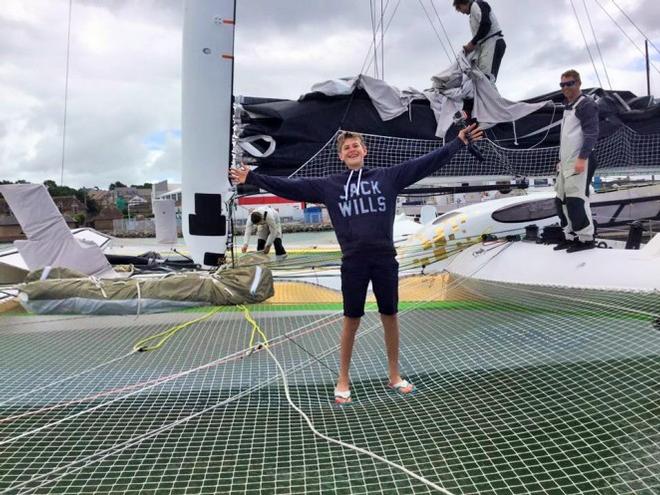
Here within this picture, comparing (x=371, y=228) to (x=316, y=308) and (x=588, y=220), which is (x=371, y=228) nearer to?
(x=316, y=308)

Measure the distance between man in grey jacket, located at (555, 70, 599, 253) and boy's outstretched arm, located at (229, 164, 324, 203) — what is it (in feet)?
8.65

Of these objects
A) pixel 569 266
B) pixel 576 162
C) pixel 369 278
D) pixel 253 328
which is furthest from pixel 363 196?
pixel 569 266

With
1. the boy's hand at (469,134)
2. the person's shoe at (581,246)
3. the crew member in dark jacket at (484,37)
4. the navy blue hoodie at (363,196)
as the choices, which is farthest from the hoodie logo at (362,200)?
the crew member in dark jacket at (484,37)

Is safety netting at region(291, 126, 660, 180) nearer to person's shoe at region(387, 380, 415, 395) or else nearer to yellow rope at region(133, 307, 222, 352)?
yellow rope at region(133, 307, 222, 352)

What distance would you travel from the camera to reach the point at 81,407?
260cm

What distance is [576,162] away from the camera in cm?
424

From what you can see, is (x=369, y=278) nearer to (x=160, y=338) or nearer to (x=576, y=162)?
(x=160, y=338)

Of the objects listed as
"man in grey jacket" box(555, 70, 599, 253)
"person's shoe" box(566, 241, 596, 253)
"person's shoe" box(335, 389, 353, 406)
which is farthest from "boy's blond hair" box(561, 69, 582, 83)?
"person's shoe" box(335, 389, 353, 406)

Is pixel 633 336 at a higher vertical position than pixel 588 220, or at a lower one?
lower

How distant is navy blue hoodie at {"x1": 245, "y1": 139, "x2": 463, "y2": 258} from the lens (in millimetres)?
2537

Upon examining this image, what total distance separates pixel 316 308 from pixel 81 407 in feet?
8.47

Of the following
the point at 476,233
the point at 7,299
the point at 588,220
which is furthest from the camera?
the point at 476,233

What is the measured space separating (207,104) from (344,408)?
138 inches

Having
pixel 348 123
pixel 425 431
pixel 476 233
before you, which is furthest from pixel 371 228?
pixel 476 233
